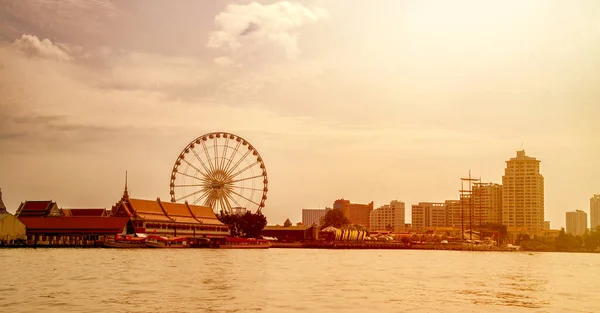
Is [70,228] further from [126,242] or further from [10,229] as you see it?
[126,242]

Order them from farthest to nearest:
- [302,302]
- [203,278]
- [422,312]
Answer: [203,278] → [302,302] → [422,312]

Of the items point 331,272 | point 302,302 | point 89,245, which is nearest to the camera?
point 302,302

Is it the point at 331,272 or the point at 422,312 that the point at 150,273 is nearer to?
the point at 331,272

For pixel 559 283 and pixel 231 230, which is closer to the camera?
pixel 559 283

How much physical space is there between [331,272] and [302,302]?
25089 mm

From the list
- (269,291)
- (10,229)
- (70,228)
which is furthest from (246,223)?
(269,291)

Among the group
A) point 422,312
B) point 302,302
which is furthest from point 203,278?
point 422,312

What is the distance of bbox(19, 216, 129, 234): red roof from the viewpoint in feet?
427

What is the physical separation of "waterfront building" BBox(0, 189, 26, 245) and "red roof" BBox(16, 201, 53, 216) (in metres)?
12.1

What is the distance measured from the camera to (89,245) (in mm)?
125688

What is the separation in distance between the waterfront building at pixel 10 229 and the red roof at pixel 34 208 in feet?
39.7

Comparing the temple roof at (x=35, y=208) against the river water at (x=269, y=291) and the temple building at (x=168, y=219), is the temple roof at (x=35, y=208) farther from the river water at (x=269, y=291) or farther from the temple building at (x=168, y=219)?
the river water at (x=269, y=291)

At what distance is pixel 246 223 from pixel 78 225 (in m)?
36.2

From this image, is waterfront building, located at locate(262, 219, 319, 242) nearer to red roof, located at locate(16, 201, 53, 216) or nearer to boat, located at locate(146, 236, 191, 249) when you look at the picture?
boat, located at locate(146, 236, 191, 249)
